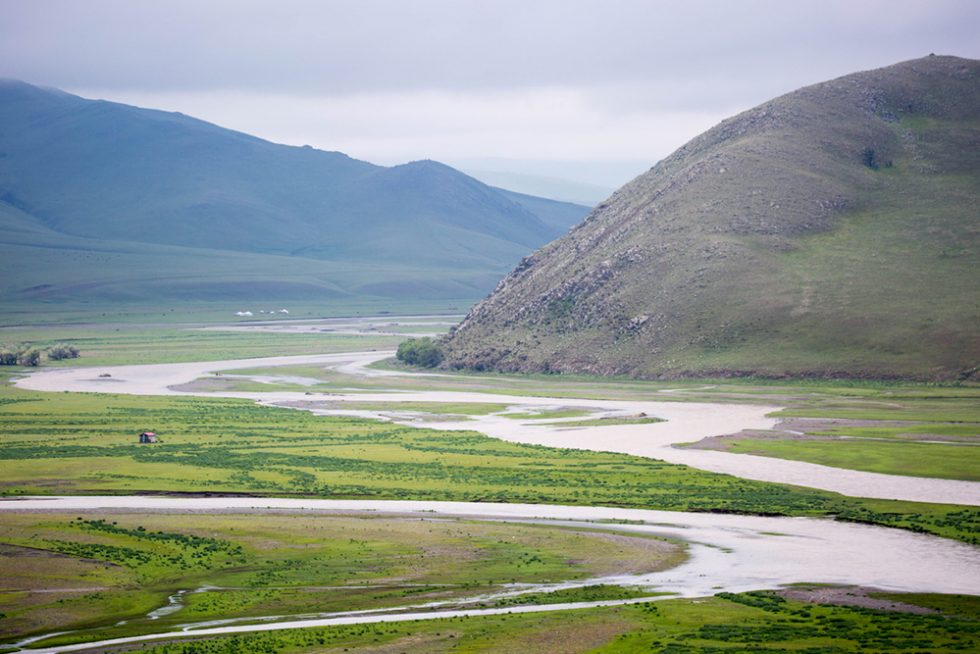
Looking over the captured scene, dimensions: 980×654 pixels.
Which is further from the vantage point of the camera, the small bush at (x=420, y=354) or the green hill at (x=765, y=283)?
the small bush at (x=420, y=354)

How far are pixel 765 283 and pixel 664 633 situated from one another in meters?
128

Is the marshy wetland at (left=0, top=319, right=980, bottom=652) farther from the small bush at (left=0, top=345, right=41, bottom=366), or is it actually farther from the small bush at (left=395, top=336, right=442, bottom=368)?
the small bush at (left=0, top=345, right=41, bottom=366)

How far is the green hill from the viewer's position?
145 meters

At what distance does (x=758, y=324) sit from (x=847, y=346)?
14208mm

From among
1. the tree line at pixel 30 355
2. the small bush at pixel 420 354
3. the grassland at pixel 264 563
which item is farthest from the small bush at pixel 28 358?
the grassland at pixel 264 563

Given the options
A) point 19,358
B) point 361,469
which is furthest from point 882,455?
point 19,358

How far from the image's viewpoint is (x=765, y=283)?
16612 centimetres

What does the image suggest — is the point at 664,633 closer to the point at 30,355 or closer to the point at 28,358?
the point at 28,358

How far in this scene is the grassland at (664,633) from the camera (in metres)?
40.6

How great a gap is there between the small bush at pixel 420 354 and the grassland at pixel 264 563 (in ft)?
349

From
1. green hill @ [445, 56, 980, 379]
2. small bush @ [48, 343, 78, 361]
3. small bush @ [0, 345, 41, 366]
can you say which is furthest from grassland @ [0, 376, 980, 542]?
small bush @ [48, 343, 78, 361]

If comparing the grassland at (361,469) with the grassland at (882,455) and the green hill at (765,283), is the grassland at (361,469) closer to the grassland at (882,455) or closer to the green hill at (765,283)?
the grassland at (882,455)

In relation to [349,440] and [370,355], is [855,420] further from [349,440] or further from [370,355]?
[370,355]

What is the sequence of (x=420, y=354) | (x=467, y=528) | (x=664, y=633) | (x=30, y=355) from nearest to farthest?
(x=664, y=633), (x=467, y=528), (x=420, y=354), (x=30, y=355)
